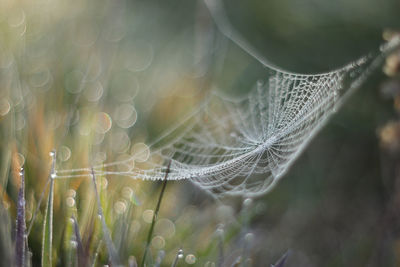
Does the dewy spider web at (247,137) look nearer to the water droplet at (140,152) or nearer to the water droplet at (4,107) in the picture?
the water droplet at (140,152)

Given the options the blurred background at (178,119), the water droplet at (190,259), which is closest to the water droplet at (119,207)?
the blurred background at (178,119)

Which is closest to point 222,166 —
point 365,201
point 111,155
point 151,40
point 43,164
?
point 111,155

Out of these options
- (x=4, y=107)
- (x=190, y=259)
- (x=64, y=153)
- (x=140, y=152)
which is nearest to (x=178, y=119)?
(x=140, y=152)

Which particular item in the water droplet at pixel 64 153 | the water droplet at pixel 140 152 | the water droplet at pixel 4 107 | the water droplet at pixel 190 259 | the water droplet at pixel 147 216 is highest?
the water droplet at pixel 4 107

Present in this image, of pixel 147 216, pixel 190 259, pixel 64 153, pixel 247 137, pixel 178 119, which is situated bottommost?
pixel 190 259

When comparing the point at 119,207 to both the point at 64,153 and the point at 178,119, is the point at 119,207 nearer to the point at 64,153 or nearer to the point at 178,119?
the point at 64,153
